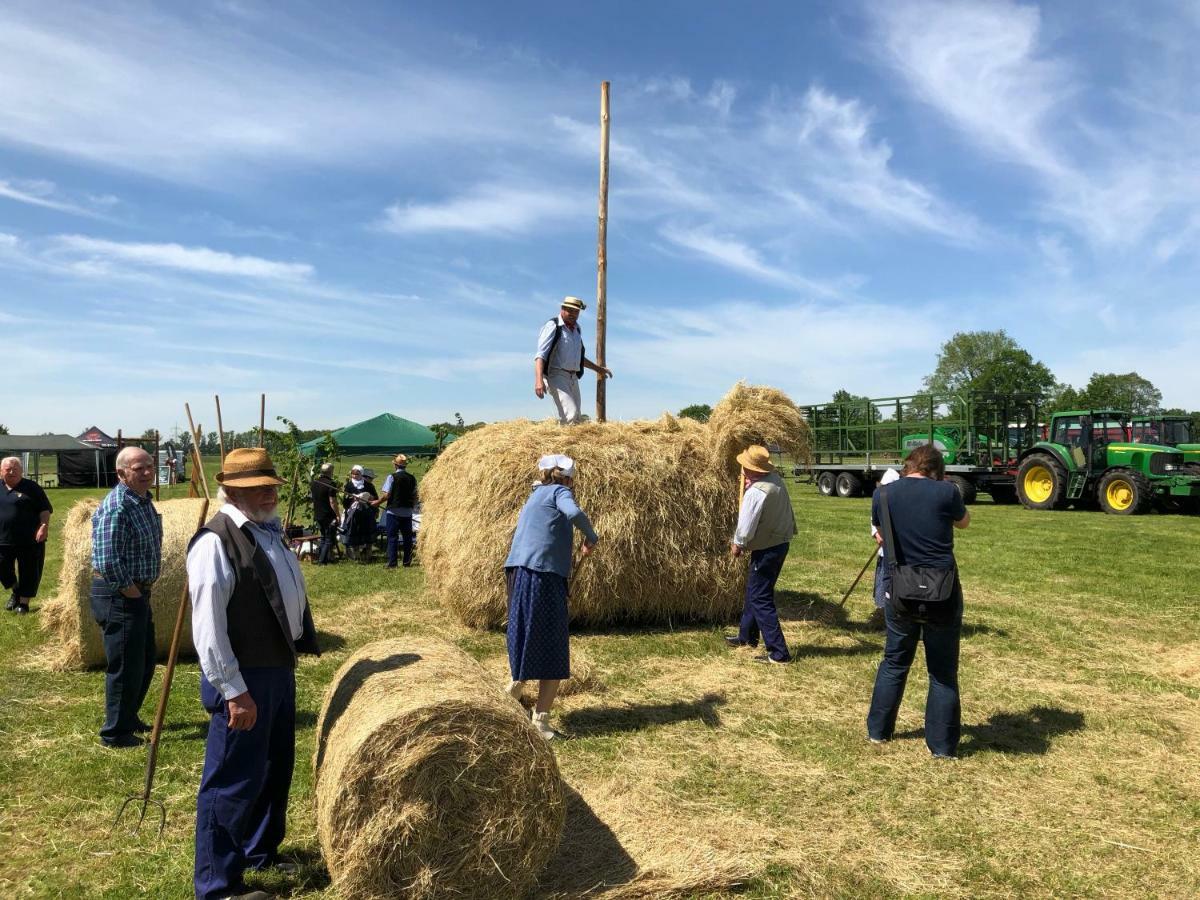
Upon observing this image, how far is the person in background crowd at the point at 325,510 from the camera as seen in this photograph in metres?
→ 12.3

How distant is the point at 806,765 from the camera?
4.66 m

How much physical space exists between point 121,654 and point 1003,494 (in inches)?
923

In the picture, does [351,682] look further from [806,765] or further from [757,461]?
[757,461]

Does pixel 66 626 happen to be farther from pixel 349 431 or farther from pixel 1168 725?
pixel 349 431

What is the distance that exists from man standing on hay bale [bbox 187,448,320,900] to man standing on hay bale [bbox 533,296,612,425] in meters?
5.28

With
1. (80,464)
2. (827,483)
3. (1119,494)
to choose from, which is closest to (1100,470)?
(1119,494)

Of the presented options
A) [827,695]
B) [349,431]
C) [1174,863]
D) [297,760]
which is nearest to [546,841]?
[297,760]

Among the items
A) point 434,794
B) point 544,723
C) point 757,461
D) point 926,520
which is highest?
point 757,461

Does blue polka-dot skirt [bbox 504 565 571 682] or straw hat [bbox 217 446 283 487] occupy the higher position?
straw hat [bbox 217 446 283 487]

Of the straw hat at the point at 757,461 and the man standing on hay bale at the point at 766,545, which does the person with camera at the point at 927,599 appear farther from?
the straw hat at the point at 757,461

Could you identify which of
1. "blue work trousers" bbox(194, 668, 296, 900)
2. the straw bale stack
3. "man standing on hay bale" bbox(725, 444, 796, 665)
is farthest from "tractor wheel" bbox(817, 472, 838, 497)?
"blue work trousers" bbox(194, 668, 296, 900)

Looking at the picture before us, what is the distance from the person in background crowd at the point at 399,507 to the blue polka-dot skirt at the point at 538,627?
7478 mm

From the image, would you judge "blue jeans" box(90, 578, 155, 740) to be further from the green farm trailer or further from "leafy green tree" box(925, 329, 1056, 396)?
"leafy green tree" box(925, 329, 1056, 396)

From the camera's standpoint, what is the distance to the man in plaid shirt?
484cm
